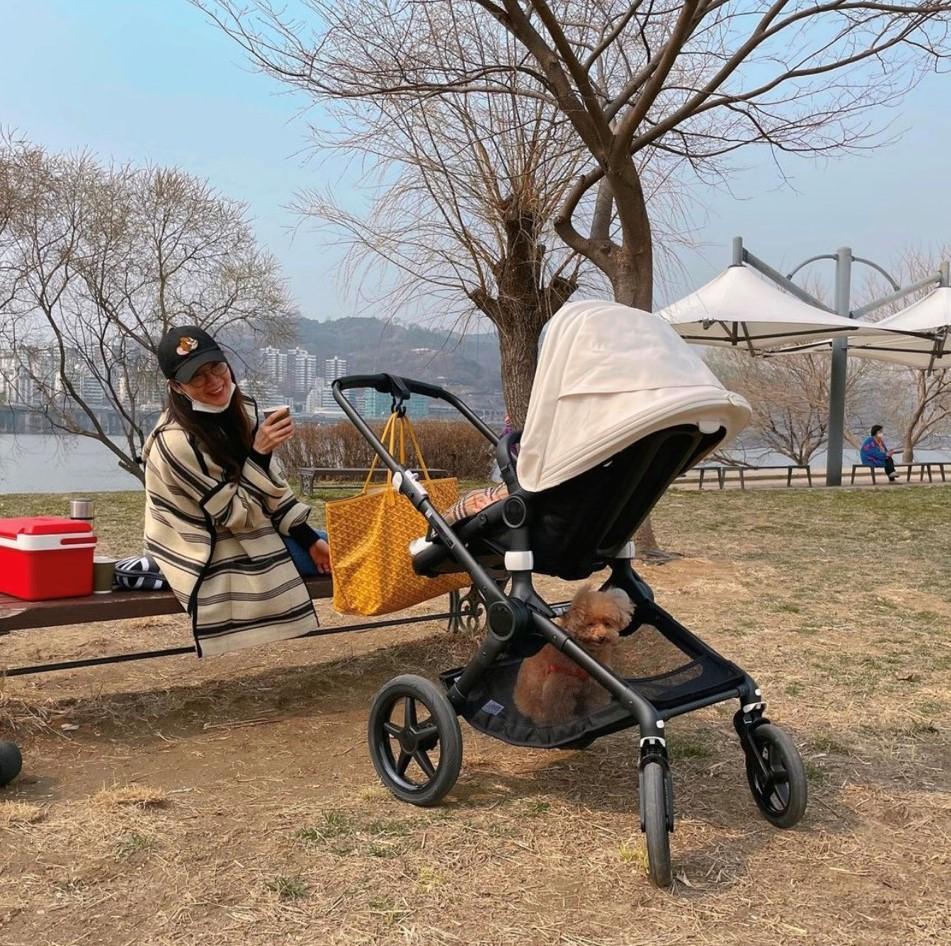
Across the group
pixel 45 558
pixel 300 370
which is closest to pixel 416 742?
pixel 45 558

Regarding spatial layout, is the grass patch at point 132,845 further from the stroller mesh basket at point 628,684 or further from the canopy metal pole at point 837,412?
the canopy metal pole at point 837,412

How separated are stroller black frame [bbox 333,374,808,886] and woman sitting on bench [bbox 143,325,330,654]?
734 millimetres

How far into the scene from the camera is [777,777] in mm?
2916

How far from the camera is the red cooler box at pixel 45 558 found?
3.45 metres

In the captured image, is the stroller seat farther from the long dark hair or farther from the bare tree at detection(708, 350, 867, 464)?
the bare tree at detection(708, 350, 867, 464)

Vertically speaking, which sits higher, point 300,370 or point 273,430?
point 300,370

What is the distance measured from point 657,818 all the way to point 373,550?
1.64 metres

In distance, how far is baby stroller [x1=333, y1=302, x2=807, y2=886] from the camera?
271 centimetres

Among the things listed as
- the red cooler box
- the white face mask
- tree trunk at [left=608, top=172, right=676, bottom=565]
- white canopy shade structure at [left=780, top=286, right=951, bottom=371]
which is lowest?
the red cooler box

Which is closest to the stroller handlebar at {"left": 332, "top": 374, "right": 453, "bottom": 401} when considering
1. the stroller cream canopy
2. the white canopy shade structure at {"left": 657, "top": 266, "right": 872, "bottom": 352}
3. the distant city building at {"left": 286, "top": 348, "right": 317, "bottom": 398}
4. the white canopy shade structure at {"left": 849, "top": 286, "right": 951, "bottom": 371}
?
the stroller cream canopy

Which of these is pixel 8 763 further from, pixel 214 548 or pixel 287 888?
pixel 287 888

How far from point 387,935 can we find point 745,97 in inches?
251

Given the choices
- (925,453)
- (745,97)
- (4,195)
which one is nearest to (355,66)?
(745,97)

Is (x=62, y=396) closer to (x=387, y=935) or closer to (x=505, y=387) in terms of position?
(x=505, y=387)
